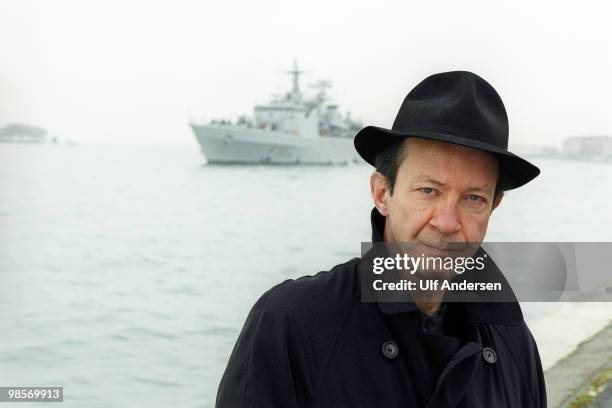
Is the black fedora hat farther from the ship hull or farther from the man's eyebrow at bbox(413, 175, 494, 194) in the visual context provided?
the ship hull

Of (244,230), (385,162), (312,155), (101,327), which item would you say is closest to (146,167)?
(312,155)

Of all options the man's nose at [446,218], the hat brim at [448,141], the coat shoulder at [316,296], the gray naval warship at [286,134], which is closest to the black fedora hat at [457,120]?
the hat brim at [448,141]

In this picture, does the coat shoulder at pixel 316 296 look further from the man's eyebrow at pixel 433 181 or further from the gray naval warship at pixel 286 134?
the gray naval warship at pixel 286 134

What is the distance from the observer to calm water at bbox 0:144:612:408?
427 inches

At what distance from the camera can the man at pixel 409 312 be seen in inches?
44.1

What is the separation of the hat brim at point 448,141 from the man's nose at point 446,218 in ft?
0.33

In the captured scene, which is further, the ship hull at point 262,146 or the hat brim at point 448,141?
the ship hull at point 262,146

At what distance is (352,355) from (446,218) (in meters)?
0.25

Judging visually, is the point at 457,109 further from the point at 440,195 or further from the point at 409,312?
the point at 409,312

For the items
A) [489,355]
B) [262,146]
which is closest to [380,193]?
[489,355]

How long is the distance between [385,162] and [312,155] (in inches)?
1218

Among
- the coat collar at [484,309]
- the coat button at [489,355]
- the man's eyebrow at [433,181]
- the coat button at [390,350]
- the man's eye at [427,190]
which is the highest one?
the man's eyebrow at [433,181]

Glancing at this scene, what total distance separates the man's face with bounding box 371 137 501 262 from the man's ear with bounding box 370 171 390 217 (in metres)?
0.04

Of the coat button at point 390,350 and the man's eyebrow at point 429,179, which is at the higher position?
the man's eyebrow at point 429,179
